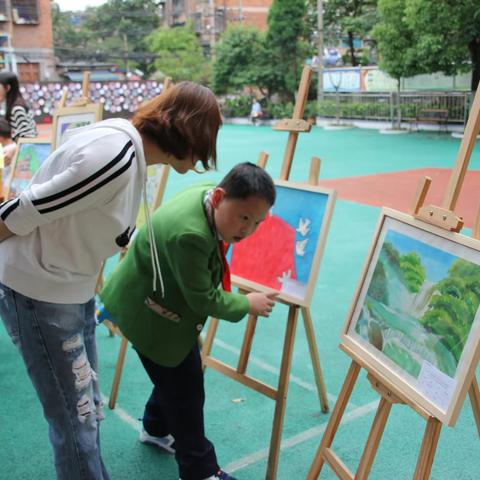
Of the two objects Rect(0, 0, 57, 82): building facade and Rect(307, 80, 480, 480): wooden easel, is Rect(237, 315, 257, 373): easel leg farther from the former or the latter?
Rect(0, 0, 57, 82): building facade

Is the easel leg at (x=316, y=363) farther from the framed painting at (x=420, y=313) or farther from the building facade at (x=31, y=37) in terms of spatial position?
the building facade at (x=31, y=37)

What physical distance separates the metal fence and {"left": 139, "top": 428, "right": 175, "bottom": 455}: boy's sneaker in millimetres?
14906

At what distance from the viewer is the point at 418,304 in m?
1.84

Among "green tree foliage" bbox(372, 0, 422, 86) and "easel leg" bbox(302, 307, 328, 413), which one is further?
"green tree foliage" bbox(372, 0, 422, 86)

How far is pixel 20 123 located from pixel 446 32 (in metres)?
11.4

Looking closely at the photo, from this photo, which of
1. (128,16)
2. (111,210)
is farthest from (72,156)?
(128,16)

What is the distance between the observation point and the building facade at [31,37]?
36281 mm

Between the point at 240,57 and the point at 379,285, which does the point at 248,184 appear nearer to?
the point at 379,285

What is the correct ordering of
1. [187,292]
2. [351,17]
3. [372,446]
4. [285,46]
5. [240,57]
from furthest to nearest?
[240,57], [285,46], [351,17], [187,292], [372,446]

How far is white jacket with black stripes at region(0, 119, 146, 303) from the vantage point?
143 centimetres

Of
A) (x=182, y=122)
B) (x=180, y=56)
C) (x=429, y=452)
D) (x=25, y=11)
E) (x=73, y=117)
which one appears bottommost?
(x=180, y=56)

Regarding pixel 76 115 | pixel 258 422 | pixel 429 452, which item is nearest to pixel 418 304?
pixel 429 452

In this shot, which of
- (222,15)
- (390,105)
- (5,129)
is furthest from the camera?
(222,15)

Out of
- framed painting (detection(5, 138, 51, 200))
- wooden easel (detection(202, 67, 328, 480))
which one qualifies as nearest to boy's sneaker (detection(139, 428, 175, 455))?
wooden easel (detection(202, 67, 328, 480))
